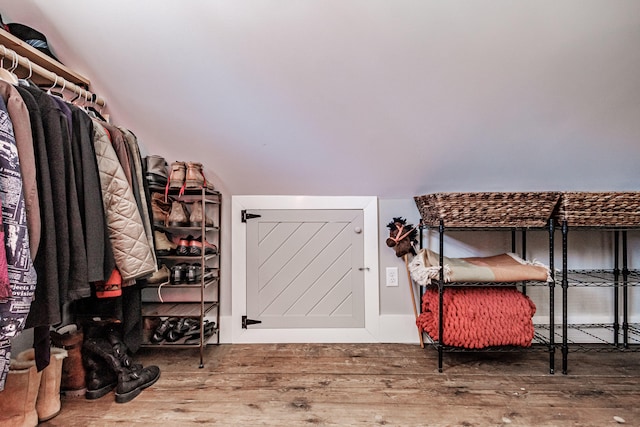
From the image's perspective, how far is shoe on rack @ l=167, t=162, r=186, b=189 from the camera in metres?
1.76

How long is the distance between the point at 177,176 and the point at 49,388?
1.09m

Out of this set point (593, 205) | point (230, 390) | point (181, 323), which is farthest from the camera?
point (181, 323)

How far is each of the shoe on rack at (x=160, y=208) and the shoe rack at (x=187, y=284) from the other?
0.02m

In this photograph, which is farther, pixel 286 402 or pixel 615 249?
pixel 615 249

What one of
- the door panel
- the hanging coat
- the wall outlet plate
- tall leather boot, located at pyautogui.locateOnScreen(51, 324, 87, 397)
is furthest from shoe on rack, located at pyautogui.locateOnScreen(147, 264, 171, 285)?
the wall outlet plate

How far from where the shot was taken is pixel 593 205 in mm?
1651

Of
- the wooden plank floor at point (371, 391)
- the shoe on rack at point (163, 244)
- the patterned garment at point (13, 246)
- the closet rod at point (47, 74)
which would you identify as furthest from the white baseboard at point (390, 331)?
the closet rod at point (47, 74)

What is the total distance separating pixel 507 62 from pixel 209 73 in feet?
4.89

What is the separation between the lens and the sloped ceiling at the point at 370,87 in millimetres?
1405

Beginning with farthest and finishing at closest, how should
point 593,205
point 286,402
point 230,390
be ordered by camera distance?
point 593,205, point 230,390, point 286,402

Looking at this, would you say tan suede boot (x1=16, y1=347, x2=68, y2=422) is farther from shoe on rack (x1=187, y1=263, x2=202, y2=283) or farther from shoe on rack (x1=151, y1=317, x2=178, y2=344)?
shoe on rack (x1=187, y1=263, x2=202, y2=283)

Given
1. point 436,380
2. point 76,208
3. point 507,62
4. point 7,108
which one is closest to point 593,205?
point 507,62

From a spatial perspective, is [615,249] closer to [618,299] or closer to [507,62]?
[618,299]

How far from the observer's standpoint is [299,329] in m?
2.07
